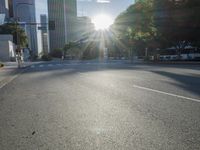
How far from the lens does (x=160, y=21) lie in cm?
3822

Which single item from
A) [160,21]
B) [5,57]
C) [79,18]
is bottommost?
[5,57]

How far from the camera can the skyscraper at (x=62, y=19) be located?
104 m

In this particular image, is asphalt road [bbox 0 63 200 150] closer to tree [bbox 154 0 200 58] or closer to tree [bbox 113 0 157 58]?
tree [bbox 154 0 200 58]

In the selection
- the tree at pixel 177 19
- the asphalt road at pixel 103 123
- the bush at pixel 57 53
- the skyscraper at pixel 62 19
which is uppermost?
the skyscraper at pixel 62 19

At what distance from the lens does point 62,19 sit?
4437 inches

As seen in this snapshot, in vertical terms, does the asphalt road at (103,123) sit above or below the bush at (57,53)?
above

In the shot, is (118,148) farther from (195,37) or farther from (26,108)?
(195,37)

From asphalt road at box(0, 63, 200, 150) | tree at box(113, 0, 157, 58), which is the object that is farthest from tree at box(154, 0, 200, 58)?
asphalt road at box(0, 63, 200, 150)

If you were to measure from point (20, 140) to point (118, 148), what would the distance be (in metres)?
1.76

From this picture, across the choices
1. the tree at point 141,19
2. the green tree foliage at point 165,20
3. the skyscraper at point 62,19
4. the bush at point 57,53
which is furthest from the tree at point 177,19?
the bush at point 57,53

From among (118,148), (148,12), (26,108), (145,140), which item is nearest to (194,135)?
(145,140)

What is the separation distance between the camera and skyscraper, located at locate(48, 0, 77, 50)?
104062mm

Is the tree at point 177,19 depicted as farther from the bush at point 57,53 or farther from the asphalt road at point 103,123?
the bush at point 57,53

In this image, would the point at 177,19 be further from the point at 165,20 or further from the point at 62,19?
the point at 62,19
